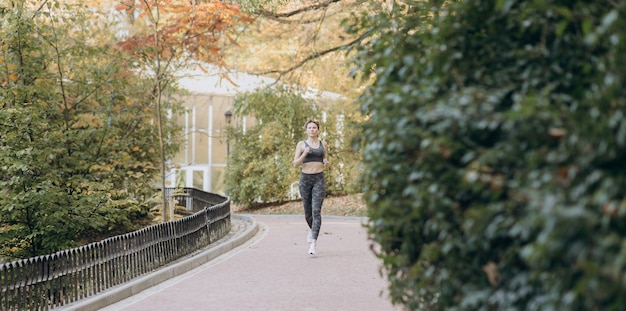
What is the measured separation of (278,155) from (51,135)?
18188mm

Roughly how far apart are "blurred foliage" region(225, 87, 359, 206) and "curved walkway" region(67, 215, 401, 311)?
14502 mm

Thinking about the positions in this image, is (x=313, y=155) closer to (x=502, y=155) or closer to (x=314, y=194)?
(x=314, y=194)

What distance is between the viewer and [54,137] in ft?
39.4

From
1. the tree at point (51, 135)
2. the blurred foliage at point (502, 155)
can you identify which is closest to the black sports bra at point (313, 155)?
the tree at point (51, 135)

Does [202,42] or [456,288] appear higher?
[202,42]

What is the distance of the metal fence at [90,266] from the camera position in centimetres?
788

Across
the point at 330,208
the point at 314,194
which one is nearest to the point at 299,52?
the point at 330,208

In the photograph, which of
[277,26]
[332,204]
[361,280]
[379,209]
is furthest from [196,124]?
[379,209]

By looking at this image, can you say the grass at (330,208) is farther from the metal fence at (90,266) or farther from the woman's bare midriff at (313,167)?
the metal fence at (90,266)

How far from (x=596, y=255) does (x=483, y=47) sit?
1731 mm

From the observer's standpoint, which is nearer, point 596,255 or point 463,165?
point 596,255

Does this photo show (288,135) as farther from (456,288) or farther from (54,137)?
(456,288)

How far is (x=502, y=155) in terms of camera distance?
3729 millimetres

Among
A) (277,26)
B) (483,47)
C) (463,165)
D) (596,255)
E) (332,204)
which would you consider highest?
(277,26)
